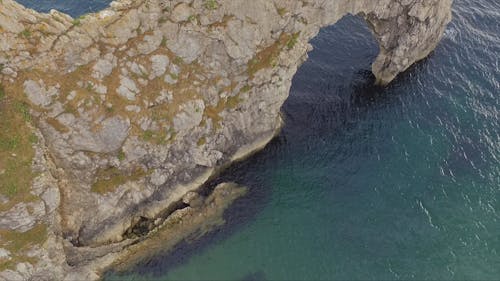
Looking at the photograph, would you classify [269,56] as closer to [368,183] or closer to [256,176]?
[256,176]

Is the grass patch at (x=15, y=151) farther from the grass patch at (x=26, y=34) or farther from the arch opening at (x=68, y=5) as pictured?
the arch opening at (x=68, y=5)

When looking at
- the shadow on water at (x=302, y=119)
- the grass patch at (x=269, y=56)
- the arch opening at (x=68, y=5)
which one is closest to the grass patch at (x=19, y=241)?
the shadow on water at (x=302, y=119)

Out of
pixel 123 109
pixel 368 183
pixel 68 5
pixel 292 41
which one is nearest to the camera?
pixel 123 109

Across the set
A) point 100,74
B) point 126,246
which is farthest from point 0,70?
point 126,246

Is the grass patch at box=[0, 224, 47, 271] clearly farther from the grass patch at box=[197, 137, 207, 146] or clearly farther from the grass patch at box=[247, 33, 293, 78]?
the grass patch at box=[247, 33, 293, 78]

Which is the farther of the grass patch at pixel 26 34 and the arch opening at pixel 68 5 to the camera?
the arch opening at pixel 68 5

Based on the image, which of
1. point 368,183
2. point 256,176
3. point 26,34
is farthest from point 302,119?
point 26,34

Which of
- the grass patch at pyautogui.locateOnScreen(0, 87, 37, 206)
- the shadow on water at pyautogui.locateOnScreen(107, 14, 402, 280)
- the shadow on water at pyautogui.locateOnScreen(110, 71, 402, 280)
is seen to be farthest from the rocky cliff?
the shadow on water at pyautogui.locateOnScreen(107, 14, 402, 280)
